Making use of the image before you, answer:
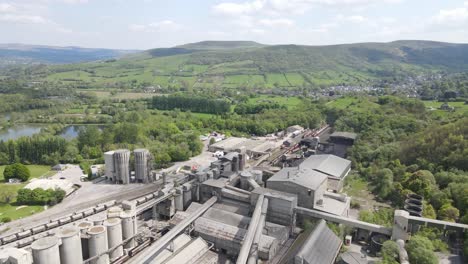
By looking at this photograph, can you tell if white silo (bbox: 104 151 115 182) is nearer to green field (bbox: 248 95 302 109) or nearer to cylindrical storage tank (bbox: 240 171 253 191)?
cylindrical storage tank (bbox: 240 171 253 191)

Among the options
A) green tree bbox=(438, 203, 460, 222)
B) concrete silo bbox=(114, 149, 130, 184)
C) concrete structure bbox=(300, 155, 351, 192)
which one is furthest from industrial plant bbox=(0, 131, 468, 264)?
concrete silo bbox=(114, 149, 130, 184)

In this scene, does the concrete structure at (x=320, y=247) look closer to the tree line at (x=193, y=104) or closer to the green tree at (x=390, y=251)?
the green tree at (x=390, y=251)

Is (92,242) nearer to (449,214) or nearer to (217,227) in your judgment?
(217,227)

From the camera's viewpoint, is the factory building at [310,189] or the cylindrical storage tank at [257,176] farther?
the cylindrical storage tank at [257,176]

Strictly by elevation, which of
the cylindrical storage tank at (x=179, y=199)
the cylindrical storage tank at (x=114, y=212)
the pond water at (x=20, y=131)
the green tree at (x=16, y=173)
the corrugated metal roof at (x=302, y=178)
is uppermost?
the corrugated metal roof at (x=302, y=178)

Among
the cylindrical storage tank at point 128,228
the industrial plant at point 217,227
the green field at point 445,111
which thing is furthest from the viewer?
the green field at point 445,111

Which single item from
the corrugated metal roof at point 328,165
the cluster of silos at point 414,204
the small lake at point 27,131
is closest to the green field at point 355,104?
the corrugated metal roof at point 328,165

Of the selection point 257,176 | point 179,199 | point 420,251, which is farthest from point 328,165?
point 179,199
